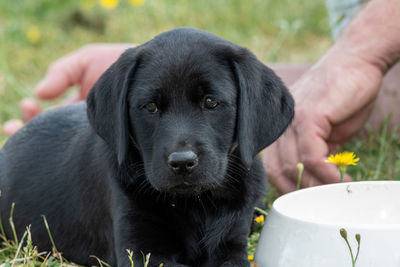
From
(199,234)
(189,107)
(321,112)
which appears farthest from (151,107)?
(321,112)

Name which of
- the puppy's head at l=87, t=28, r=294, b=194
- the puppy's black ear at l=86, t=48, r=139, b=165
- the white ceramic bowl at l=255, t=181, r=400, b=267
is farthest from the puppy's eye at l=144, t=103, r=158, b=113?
the white ceramic bowl at l=255, t=181, r=400, b=267

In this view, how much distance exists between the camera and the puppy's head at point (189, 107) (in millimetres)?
2804

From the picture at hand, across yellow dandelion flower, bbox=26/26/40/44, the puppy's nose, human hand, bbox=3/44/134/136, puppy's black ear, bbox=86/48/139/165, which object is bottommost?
yellow dandelion flower, bbox=26/26/40/44

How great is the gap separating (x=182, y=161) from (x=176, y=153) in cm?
4

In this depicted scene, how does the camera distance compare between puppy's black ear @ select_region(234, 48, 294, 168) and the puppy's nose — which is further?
puppy's black ear @ select_region(234, 48, 294, 168)

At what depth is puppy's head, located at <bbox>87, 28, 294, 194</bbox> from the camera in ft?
9.20

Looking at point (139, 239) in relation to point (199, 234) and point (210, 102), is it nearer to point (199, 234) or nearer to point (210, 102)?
point (199, 234)

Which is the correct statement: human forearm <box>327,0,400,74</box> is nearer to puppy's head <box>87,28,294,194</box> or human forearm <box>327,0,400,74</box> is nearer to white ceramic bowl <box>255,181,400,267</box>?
puppy's head <box>87,28,294,194</box>

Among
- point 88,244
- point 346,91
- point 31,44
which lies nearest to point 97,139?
point 88,244

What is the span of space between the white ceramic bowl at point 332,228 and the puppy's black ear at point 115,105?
29.8 inches

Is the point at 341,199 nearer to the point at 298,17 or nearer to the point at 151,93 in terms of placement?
the point at 151,93

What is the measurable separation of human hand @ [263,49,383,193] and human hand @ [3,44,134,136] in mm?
2214

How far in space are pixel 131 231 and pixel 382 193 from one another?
1.15 meters

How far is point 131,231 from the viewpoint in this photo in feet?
9.48
